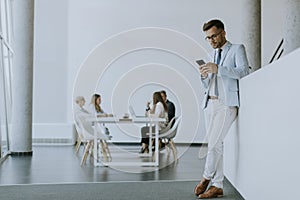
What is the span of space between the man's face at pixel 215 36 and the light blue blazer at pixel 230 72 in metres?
0.09

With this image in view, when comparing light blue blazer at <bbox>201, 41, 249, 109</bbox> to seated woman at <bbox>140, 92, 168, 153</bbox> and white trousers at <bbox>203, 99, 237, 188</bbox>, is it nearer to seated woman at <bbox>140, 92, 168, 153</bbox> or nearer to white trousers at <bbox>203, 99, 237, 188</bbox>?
white trousers at <bbox>203, 99, 237, 188</bbox>

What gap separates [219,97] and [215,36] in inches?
22.8

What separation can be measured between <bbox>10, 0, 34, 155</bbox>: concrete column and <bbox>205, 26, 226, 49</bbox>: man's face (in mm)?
5117

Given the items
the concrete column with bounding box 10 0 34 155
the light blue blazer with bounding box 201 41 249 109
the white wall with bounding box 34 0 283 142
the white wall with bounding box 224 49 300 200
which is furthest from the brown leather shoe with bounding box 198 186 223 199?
the white wall with bounding box 34 0 283 142

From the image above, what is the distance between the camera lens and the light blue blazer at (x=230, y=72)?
3.72 m

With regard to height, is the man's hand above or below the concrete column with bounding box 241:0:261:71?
below

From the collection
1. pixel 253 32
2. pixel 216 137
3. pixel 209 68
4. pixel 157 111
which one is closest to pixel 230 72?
pixel 209 68

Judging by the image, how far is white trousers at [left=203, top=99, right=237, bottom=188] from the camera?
12.5 ft

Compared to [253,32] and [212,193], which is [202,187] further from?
[253,32]

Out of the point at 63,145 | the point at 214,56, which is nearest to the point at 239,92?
the point at 214,56

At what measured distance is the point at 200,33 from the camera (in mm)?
11609

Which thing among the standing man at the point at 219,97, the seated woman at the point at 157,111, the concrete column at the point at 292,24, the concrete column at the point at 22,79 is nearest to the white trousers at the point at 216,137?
the standing man at the point at 219,97

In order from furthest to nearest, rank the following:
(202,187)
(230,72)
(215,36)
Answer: (202,187)
(215,36)
(230,72)

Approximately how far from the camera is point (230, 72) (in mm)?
3695
